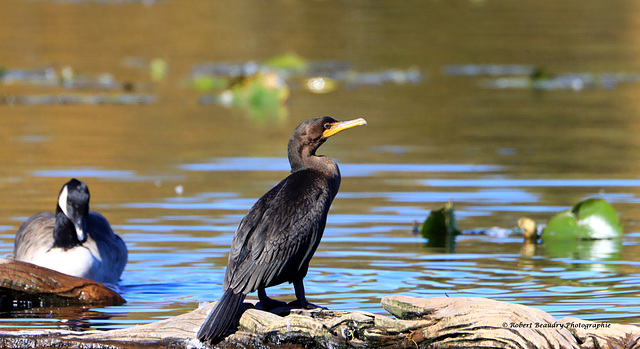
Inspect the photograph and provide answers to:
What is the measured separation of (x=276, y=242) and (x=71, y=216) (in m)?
Answer: 2.74

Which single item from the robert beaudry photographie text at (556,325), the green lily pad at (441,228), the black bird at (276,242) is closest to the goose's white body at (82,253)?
the black bird at (276,242)

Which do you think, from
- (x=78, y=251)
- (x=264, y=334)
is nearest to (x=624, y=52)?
(x=78, y=251)

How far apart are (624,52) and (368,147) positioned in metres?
12.3

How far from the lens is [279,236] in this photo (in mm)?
6207

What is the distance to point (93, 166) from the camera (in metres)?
13.5

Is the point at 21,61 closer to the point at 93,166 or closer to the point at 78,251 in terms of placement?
the point at 93,166

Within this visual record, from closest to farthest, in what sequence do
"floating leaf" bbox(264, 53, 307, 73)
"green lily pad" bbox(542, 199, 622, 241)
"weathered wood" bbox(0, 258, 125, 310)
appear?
1. "weathered wood" bbox(0, 258, 125, 310)
2. "green lily pad" bbox(542, 199, 622, 241)
3. "floating leaf" bbox(264, 53, 307, 73)

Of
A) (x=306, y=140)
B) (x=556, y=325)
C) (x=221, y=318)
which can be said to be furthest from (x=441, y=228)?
(x=221, y=318)

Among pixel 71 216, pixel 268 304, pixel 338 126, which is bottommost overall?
pixel 268 304

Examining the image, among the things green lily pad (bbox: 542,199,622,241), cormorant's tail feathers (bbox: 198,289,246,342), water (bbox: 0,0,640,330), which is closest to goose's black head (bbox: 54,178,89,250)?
water (bbox: 0,0,640,330)

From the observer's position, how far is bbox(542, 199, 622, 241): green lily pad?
31.4ft

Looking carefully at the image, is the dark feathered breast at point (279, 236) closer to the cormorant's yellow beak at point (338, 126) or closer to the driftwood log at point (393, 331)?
the driftwood log at point (393, 331)

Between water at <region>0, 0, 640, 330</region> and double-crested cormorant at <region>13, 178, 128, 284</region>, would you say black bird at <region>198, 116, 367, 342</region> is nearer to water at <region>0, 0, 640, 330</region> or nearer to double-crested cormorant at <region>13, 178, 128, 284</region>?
water at <region>0, 0, 640, 330</region>

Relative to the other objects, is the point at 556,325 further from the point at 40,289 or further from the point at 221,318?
the point at 40,289
